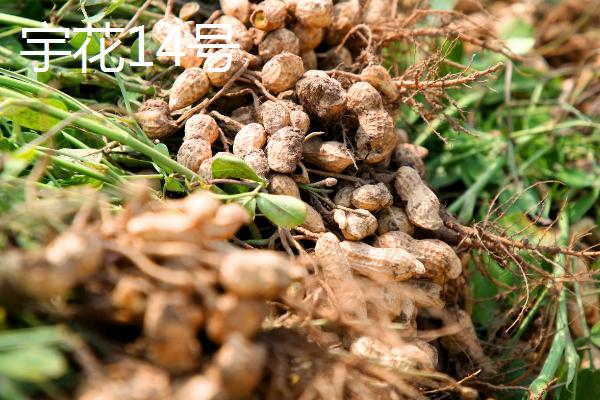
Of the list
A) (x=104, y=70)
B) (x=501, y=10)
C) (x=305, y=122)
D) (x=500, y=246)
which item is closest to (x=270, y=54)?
(x=305, y=122)

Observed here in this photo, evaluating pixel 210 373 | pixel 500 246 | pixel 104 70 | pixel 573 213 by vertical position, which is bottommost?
pixel 573 213

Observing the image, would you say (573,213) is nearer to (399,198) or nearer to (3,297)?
(399,198)

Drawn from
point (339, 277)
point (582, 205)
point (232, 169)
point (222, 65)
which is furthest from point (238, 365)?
point (582, 205)

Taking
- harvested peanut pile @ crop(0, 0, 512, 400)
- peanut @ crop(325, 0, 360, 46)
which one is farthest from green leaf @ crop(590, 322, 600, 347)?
peanut @ crop(325, 0, 360, 46)

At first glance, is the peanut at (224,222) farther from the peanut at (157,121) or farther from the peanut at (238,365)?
the peanut at (157,121)

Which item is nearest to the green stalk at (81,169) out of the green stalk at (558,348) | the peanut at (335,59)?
the peanut at (335,59)

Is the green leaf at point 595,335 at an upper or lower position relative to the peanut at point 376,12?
lower
